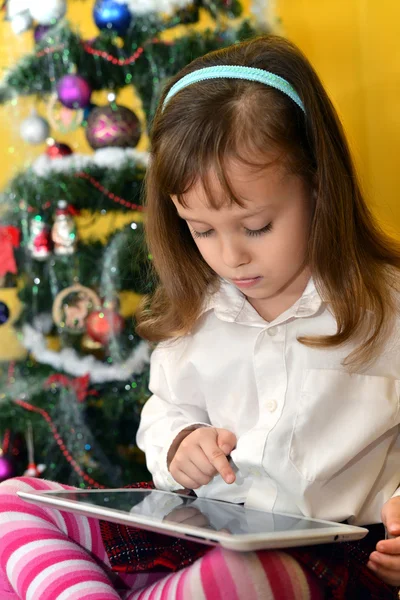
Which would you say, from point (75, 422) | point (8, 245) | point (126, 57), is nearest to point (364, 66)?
point (126, 57)

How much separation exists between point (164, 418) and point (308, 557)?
1.09ft

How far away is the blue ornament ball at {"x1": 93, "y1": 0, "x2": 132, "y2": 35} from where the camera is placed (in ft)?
5.20

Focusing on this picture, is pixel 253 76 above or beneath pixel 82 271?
above

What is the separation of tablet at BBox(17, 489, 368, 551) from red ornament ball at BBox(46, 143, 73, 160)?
0.96 m

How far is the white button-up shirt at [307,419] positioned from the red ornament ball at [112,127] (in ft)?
2.41

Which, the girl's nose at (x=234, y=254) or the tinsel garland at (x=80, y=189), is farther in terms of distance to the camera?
the tinsel garland at (x=80, y=189)

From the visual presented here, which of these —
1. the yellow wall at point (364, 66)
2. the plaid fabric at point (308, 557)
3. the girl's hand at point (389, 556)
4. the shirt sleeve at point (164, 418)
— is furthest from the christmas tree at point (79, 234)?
the girl's hand at point (389, 556)

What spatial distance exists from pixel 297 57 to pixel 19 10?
0.98 m

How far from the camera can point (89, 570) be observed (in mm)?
799

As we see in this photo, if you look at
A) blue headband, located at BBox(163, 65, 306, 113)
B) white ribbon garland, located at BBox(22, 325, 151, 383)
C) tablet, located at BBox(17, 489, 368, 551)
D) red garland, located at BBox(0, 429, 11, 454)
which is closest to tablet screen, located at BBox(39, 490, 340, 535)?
tablet, located at BBox(17, 489, 368, 551)

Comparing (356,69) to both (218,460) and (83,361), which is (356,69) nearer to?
(83,361)

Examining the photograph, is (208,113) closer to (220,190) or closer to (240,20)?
(220,190)

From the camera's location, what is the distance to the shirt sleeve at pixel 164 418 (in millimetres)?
980

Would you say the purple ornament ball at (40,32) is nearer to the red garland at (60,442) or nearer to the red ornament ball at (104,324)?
the red ornament ball at (104,324)
